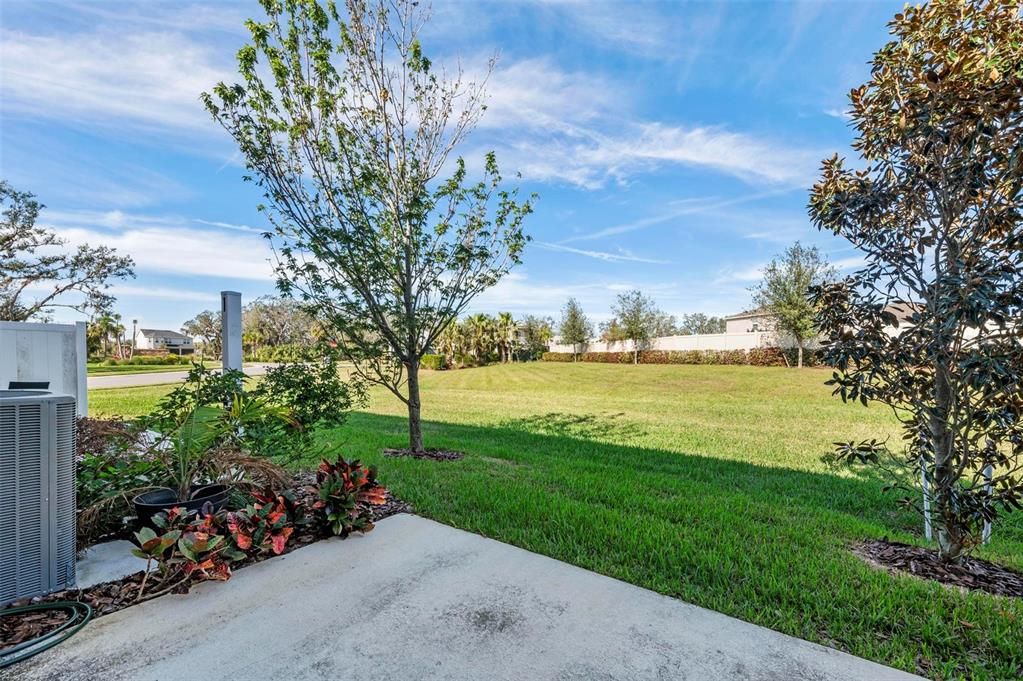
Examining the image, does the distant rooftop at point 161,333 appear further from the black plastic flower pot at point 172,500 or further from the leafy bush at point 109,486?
the black plastic flower pot at point 172,500

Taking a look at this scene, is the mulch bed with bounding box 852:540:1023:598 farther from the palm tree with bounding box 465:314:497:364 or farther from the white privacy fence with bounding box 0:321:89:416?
the palm tree with bounding box 465:314:497:364

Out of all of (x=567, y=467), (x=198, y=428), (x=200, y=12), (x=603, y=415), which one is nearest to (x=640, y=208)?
(x=603, y=415)

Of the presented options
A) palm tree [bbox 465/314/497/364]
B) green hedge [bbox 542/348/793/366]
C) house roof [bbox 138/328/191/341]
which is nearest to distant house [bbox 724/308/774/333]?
green hedge [bbox 542/348/793/366]

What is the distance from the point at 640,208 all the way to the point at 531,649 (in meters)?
12.6

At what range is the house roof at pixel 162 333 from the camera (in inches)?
2430

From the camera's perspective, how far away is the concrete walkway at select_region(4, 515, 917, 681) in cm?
159

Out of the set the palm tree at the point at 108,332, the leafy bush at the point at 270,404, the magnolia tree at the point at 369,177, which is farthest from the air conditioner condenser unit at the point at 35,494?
the palm tree at the point at 108,332

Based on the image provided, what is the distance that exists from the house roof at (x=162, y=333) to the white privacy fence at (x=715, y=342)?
63586mm

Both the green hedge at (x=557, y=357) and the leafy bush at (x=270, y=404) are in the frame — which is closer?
the leafy bush at (x=270, y=404)

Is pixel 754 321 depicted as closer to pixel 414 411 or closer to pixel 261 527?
pixel 414 411

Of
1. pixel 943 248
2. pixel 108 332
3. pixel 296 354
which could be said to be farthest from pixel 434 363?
pixel 108 332

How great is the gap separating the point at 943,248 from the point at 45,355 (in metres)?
7.84

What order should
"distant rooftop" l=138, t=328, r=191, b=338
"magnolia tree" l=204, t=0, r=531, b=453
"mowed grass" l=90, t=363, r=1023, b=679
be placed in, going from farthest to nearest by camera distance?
"distant rooftop" l=138, t=328, r=191, b=338 < "magnolia tree" l=204, t=0, r=531, b=453 < "mowed grass" l=90, t=363, r=1023, b=679

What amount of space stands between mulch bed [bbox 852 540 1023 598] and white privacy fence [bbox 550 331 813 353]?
20.9m
